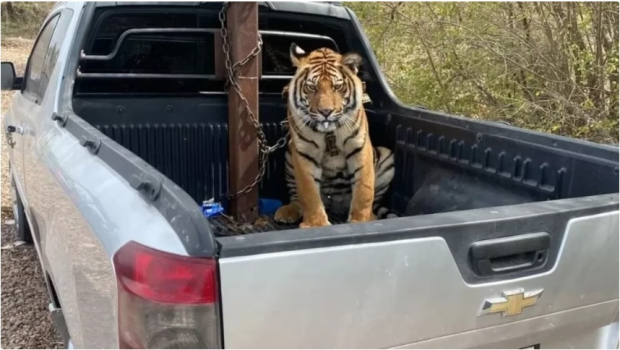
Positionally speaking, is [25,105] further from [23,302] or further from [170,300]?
[170,300]

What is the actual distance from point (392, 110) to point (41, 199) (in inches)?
86.3

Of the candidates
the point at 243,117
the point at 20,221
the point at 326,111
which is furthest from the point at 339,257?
the point at 20,221

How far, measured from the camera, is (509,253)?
1.74 meters

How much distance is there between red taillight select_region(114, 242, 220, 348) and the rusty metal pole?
2.17 m

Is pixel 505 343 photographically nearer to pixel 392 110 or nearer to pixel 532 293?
pixel 532 293

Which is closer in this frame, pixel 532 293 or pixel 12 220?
pixel 532 293

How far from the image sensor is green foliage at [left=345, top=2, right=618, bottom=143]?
624 centimetres

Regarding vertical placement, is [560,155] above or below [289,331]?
above

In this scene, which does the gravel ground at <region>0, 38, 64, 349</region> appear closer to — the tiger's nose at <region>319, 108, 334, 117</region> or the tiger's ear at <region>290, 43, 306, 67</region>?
the tiger's nose at <region>319, 108, 334, 117</region>

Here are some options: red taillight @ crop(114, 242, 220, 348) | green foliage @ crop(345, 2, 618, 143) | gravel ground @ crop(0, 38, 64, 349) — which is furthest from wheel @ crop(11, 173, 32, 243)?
green foliage @ crop(345, 2, 618, 143)

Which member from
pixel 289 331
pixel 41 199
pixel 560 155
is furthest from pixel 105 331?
pixel 560 155

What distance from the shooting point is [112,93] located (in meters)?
3.80

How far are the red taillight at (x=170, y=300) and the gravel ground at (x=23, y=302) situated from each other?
7.34 feet

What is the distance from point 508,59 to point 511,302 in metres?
5.56
